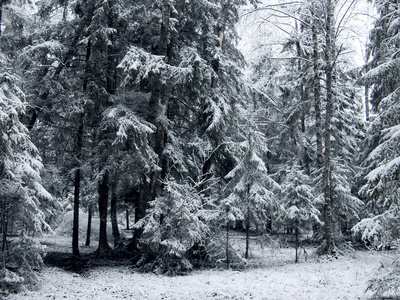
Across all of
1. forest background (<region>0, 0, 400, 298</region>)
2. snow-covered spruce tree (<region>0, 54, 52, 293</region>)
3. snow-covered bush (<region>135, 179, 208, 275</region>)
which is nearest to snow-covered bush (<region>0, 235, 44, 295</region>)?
snow-covered spruce tree (<region>0, 54, 52, 293</region>)

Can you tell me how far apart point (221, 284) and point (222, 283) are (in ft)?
0.49

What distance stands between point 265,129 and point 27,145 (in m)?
18.5

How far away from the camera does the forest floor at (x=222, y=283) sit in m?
8.62

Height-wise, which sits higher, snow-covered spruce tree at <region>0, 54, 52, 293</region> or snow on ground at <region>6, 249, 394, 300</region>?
snow-covered spruce tree at <region>0, 54, 52, 293</region>

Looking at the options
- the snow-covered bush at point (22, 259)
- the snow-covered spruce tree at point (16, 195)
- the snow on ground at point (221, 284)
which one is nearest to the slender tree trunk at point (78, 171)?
the snow on ground at point (221, 284)

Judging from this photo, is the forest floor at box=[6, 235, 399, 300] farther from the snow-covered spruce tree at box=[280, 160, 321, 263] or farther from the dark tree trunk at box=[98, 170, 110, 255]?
the snow-covered spruce tree at box=[280, 160, 321, 263]

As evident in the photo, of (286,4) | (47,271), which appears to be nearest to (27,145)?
(47,271)

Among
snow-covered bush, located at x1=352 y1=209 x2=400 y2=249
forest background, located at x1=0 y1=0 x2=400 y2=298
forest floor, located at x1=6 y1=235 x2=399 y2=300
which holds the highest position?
forest background, located at x1=0 y1=0 x2=400 y2=298

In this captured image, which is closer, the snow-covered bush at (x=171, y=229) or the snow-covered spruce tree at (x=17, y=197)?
the snow-covered spruce tree at (x=17, y=197)

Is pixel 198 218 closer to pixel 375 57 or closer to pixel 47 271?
pixel 47 271

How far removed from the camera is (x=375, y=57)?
18.1 meters

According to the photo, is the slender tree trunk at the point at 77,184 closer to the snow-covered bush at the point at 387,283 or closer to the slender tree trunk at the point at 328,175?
the slender tree trunk at the point at 328,175

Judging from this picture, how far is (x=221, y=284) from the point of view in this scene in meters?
9.88

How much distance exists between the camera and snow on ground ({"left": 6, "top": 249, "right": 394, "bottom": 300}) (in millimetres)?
8613
